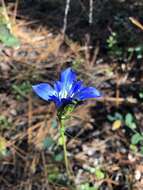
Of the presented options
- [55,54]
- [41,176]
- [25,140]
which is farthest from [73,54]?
[41,176]

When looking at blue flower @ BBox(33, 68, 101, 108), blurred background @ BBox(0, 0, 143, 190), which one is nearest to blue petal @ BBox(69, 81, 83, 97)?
blue flower @ BBox(33, 68, 101, 108)

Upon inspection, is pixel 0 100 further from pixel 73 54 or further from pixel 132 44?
pixel 132 44

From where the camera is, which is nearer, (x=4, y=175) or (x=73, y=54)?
(x=4, y=175)

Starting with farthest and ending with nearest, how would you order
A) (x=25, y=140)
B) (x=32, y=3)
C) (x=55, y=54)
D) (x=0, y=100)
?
(x=32, y=3)
(x=55, y=54)
(x=0, y=100)
(x=25, y=140)

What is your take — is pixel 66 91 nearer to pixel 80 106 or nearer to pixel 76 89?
pixel 76 89

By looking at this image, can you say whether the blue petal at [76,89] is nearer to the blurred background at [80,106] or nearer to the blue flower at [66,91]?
the blue flower at [66,91]

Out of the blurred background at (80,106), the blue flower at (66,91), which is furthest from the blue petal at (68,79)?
the blurred background at (80,106)

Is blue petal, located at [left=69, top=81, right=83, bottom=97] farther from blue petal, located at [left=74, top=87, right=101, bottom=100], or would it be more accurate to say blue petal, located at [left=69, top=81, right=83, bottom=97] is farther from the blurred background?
the blurred background

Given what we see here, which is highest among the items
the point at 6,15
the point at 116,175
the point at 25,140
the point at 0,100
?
the point at 6,15
